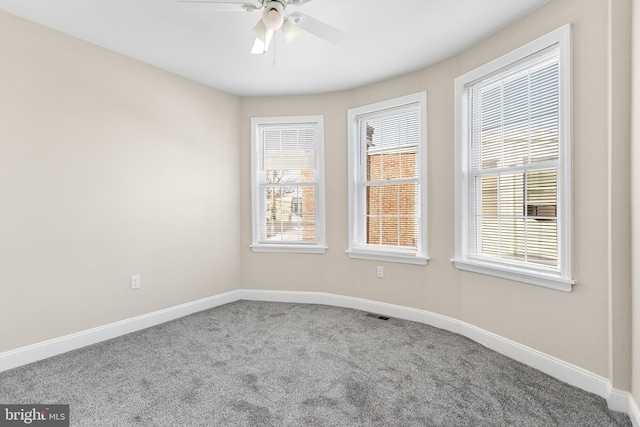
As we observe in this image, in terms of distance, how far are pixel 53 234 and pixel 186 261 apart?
1305 millimetres

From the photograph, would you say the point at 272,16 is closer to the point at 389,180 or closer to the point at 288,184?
the point at 389,180

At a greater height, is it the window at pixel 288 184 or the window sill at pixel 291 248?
the window at pixel 288 184

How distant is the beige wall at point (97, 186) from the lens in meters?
2.53

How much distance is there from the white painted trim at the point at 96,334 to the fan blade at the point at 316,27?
3030 mm

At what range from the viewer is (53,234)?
2.70m

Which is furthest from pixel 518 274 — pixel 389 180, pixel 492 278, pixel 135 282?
pixel 135 282

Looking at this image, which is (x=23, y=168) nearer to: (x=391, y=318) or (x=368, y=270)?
(x=368, y=270)

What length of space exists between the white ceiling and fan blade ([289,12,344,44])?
0.33m

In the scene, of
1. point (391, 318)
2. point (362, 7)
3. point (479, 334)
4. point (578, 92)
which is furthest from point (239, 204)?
point (578, 92)

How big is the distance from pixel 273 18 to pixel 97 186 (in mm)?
2206

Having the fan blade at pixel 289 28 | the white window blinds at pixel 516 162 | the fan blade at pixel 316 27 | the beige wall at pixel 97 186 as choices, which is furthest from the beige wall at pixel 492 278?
the fan blade at pixel 289 28

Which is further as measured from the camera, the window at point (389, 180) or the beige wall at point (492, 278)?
the window at point (389, 180)

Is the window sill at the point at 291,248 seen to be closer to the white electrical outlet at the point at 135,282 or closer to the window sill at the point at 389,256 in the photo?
the window sill at the point at 389,256
